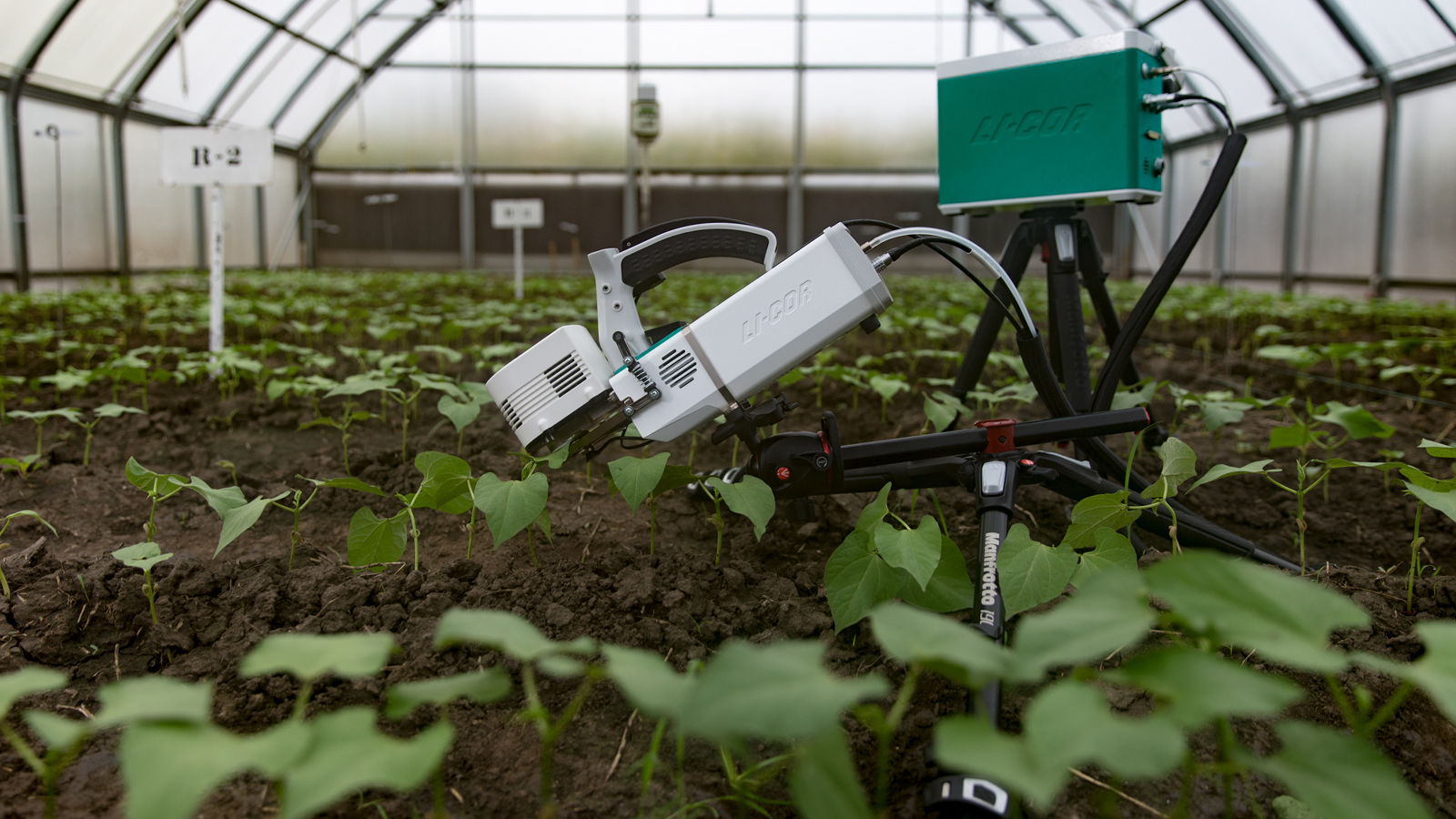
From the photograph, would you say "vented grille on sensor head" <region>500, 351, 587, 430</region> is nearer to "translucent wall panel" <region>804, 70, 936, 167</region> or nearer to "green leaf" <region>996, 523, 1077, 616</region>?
"green leaf" <region>996, 523, 1077, 616</region>

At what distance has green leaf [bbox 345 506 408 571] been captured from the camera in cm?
131

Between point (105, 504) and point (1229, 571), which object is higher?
point (1229, 571)

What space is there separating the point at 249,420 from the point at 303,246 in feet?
42.1

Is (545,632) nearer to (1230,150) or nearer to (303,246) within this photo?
(1230,150)

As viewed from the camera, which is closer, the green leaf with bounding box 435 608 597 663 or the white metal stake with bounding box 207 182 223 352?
the green leaf with bounding box 435 608 597 663

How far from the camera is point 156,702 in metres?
0.55

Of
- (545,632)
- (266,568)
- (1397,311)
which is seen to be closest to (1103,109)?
(545,632)

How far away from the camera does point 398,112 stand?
1378 centimetres

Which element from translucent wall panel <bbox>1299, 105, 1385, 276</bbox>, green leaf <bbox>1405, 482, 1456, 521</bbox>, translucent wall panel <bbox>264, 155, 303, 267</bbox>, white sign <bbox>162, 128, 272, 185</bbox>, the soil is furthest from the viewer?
translucent wall panel <bbox>264, 155, 303, 267</bbox>

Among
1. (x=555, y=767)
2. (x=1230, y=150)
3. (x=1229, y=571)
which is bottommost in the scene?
(x=555, y=767)

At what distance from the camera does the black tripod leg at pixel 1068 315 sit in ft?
5.74

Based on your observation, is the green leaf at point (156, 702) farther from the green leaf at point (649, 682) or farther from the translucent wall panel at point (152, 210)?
the translucent wall panel at point (152, 210)

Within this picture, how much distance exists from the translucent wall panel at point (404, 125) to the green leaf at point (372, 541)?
13.5 m

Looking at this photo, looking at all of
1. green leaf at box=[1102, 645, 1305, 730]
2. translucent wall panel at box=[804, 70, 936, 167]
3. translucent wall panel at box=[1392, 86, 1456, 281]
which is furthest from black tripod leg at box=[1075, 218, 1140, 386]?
translucent wall panel at box=[804, 70, 936, 167]
